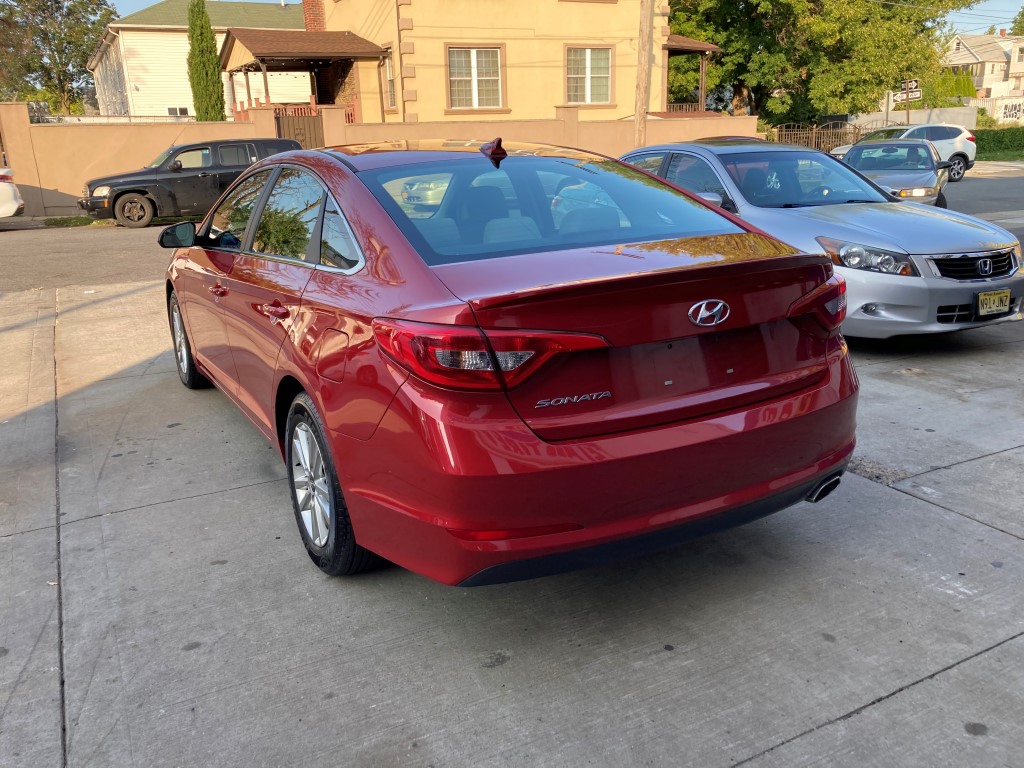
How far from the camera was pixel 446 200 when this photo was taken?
3326mm

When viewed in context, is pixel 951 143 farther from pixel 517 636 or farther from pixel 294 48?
pixel 517 636

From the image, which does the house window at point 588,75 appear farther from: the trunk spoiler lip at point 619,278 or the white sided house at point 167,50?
the trunk spoiler lip at point 619,278

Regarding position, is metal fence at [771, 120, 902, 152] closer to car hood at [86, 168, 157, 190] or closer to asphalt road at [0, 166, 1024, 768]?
car hood at [86, 168, 157, 190]

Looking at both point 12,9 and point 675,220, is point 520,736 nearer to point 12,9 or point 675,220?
point 675,220

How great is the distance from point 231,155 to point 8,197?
14.1 ft

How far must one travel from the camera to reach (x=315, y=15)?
1172 inches

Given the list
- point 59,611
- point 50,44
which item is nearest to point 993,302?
point 59,611

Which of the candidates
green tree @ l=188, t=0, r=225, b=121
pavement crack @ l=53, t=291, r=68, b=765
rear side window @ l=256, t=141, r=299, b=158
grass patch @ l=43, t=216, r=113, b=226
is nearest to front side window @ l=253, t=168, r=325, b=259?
pavement crack @ l=53, t=291, r=68, b=765

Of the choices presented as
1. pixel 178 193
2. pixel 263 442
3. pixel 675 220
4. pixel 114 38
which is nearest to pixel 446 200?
pixel 675 220

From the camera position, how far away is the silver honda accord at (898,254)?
5.95 m

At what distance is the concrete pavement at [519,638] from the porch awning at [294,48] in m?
22.0

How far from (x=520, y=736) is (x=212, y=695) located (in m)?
1.00

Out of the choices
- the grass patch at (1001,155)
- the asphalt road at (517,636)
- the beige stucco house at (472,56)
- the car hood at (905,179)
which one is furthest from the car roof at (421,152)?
the grass patch at (1001,155)

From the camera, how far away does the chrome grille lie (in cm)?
596
